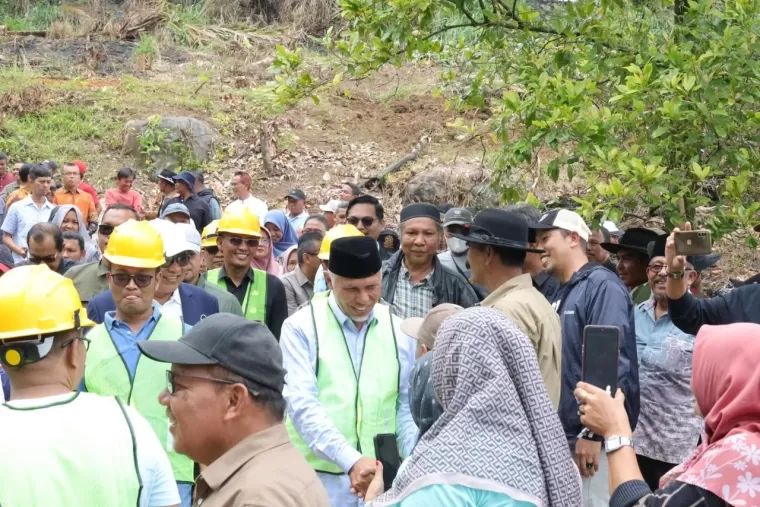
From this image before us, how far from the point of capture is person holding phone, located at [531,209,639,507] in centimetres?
506

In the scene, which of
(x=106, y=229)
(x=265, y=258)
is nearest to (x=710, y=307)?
(x=265, y=258)

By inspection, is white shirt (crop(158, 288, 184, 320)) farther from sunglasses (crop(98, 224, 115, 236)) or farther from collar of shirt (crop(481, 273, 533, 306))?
sunglasses (crop(98, 224, 115, 236))

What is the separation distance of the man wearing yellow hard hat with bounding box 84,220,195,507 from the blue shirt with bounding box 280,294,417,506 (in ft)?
1.86

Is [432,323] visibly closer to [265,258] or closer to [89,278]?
[89,278]

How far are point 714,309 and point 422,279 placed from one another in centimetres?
211

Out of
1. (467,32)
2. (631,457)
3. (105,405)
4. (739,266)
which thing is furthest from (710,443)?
(467,32)

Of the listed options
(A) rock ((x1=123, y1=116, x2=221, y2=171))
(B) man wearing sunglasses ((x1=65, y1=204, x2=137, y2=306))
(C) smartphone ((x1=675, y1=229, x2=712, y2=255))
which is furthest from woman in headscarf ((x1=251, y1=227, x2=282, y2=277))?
(A) rock ((x1=123, y1=116, x2=221, y2=171))

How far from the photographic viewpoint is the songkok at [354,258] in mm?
4848

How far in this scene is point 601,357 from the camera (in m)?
3.17

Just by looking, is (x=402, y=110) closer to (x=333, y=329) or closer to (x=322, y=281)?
(x=322, y=281)

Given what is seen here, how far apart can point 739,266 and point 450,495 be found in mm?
10855

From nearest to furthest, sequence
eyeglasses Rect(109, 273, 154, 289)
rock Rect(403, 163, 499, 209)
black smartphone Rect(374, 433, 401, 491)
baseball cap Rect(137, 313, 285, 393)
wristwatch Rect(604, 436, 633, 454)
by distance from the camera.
A: baseball cap Rect(137, 313, 285, 393)
wristwatch Rect(604, 436, 633, 454)
black smartphone Rect(374, 433, 401, 491)
eyeglasses Rect(109, 273, 154, 289)
rock Rect(403, 163, 499, 209)

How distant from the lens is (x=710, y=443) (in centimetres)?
282

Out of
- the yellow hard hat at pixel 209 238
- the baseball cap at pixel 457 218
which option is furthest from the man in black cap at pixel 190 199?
the baseball cap at pixel 457 218
